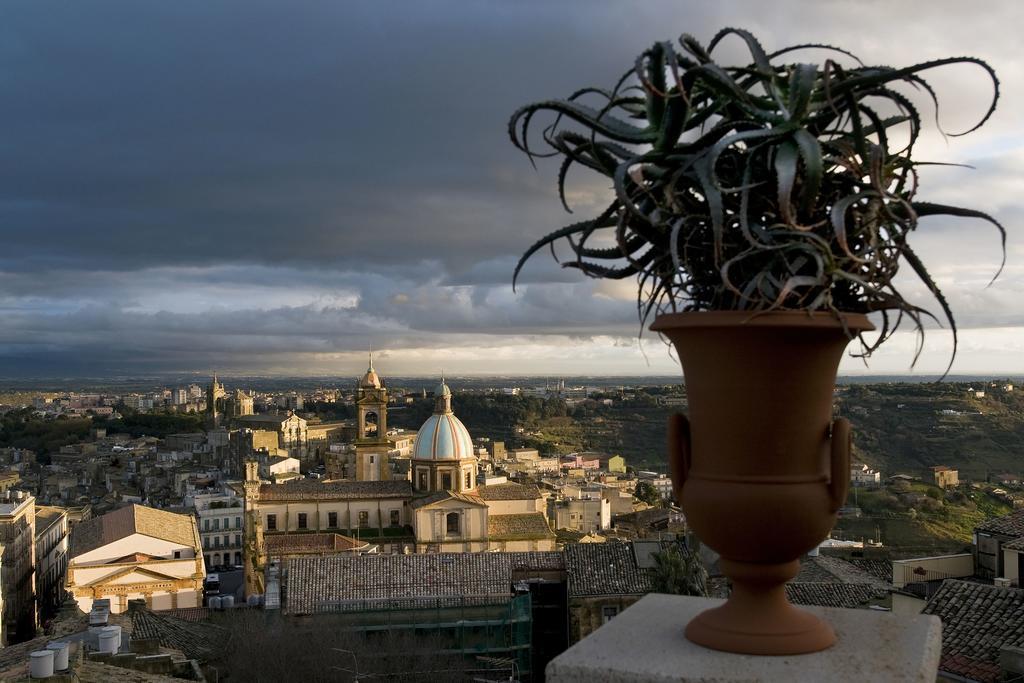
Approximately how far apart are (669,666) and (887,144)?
2053mm

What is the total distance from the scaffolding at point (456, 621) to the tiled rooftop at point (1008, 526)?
9.16 metres

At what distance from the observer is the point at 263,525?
3791cm

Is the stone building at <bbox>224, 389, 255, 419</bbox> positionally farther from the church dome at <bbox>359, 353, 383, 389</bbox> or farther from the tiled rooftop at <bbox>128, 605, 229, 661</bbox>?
the tiled rooftop at <bbox>128, 605, 229, 661</bbox>

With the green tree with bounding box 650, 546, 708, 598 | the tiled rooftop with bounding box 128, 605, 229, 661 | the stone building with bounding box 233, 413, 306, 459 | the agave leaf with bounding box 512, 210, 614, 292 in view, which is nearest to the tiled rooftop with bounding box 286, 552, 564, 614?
the tiled rooftop with bounding box 128, 605, 229, 661

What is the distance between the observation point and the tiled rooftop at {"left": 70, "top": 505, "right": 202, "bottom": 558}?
2972 cm

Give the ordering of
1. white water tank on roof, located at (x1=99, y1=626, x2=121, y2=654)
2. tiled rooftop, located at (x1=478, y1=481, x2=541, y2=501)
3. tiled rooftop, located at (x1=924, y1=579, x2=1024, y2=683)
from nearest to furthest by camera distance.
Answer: tiled rooftop, located at (x1=924, y1=579, x2=1024, y2=683), white water tank on roof, located at (x1=99, y1=626, x2=121, y2=654), tiled rooftop, located at (x1=478, y1=481, x2=541, y2=501)

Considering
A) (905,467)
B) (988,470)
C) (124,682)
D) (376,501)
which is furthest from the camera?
(905,467)

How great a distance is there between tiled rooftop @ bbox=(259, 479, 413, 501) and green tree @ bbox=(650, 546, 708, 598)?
21.2 m

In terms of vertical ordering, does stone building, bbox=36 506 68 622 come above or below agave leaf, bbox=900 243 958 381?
below

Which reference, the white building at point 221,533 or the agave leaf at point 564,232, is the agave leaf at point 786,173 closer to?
the agave leaf at point 564,232

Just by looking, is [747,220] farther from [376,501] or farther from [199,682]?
[376,501]

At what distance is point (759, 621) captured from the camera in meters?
3.46

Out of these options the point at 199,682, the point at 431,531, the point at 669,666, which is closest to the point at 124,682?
the point at 199,682

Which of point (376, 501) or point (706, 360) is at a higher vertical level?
point (706, 360)
